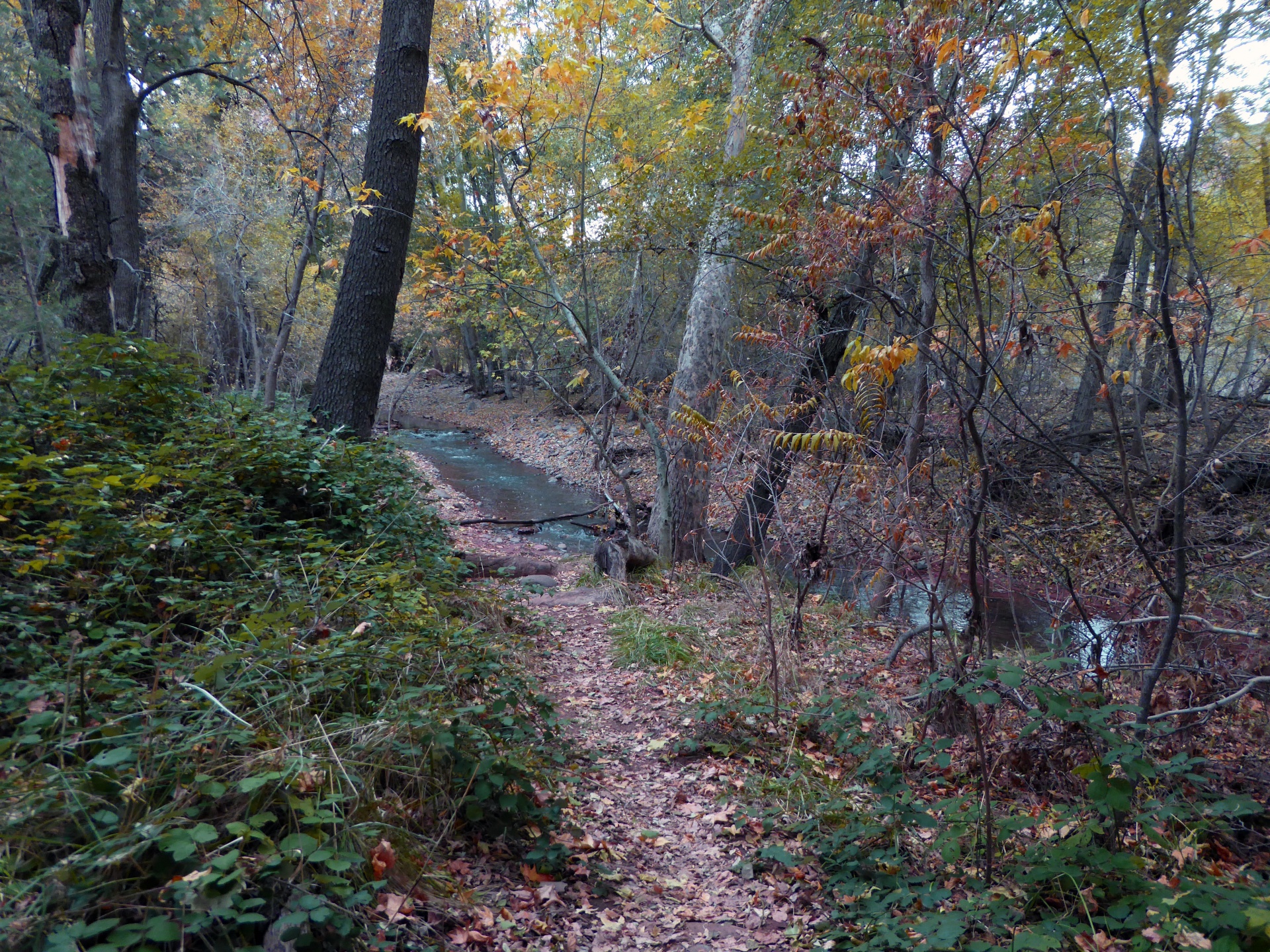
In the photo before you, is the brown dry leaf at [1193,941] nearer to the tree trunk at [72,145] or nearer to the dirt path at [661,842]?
the dirt path at [661,842]

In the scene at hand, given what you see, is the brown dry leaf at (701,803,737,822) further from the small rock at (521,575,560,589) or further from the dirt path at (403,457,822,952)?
the small rock at (521,575,560,589)

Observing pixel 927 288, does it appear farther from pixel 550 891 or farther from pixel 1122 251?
pixel 1122 251

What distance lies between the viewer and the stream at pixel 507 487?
12.9 metres

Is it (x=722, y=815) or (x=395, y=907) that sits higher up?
(x=395, y=907)

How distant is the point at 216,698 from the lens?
234 centimetres

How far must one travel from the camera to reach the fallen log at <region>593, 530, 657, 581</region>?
331 inches

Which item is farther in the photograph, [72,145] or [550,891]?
[72,145]

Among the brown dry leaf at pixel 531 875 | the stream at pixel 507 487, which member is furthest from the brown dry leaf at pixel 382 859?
the stream at pixel 507 487

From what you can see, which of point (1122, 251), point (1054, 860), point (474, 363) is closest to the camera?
point (1054, 860)

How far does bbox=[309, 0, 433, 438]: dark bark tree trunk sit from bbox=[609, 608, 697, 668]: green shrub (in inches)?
125

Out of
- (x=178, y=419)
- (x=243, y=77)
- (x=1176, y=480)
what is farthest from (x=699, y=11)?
(x=1176, y=480)

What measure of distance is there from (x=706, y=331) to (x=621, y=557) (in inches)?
125

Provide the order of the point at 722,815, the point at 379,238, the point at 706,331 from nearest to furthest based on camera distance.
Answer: the point at 722,815
the point at 379,238
the point at 706,331

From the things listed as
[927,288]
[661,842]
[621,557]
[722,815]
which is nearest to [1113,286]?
[927,288]
